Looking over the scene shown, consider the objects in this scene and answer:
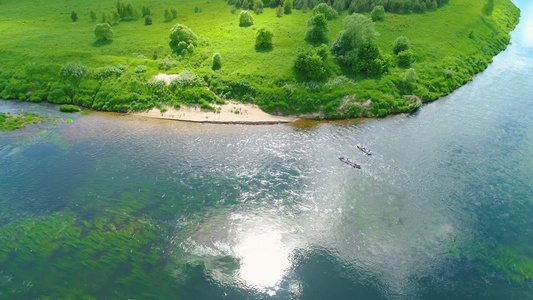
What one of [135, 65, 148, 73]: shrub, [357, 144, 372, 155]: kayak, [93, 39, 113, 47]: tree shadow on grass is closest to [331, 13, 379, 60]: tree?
[357, 144, 372, 155]: kayak

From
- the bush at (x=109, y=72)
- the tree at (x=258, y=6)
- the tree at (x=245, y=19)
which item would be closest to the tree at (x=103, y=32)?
the bush at (x=109, y=72)

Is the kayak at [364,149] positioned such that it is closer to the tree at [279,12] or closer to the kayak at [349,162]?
the kayak at [349,162]

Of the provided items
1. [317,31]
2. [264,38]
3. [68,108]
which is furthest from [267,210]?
[317,31]

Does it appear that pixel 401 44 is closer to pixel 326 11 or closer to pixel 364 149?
pixel 326 11

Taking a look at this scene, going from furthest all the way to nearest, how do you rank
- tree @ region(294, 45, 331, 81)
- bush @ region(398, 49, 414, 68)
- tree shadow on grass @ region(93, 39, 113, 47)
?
tree shadow on grass @ region(93, 39, 113, 47) → bush @ region(398, 49, 414, 68) → tree @ region(294, 45, 331, 81)

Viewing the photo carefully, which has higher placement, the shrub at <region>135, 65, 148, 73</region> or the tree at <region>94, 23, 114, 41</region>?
the tree at <region>94, 23, 114, 41</region>

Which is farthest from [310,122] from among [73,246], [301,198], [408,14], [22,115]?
[408,14]

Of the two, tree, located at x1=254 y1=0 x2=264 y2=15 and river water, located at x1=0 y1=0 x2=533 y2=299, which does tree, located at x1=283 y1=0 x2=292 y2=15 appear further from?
river water, located at x1=0 y1=0 x2=533 y2=299
